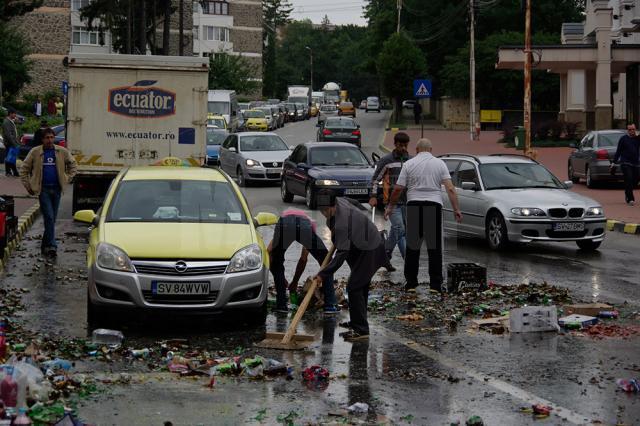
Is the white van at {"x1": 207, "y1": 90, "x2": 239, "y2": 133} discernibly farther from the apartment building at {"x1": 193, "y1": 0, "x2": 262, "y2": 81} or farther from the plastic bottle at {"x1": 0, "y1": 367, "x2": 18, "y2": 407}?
the apartment building at {"x1": 193, "y1": 0, "x2": 262, "y2": 81}

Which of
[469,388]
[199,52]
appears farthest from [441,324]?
[199,52]

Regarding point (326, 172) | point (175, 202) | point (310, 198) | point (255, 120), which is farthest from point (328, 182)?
Answer: point (255, 120)

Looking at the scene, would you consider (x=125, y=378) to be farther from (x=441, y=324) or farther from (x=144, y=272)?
(x=441, y=324)

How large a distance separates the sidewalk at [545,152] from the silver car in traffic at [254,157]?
8.37 metres

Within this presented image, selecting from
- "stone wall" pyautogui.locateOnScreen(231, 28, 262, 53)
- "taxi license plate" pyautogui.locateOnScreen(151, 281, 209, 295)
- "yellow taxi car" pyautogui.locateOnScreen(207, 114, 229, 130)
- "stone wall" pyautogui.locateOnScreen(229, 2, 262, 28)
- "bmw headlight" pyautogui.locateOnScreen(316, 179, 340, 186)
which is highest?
"stone wall" pyautogui.locateOnScreen(229, 2, 262, 28)

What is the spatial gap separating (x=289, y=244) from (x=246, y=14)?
127m

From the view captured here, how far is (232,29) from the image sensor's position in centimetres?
13538

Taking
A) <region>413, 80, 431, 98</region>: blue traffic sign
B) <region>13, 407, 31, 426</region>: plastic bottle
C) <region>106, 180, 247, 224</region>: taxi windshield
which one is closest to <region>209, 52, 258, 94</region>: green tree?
<region>413, 80, 431, 98</region>: blue traffic sign

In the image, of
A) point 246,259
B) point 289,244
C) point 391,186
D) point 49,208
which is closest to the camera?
point 246,259

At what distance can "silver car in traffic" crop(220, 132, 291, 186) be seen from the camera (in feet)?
108

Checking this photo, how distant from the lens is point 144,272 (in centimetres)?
1076

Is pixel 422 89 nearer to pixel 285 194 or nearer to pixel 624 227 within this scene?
pixel 285 194

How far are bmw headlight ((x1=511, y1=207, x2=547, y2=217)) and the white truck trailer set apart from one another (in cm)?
722

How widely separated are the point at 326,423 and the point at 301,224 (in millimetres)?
4704
